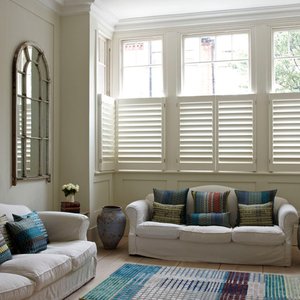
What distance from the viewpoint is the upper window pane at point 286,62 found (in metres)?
5.80

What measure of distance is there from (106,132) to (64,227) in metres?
2.02

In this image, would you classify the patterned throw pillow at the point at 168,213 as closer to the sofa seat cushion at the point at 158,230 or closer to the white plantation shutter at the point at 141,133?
the sofa seat cushion at the point at 158,230

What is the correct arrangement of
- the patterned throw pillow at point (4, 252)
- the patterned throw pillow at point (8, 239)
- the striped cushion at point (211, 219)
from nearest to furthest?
the patterned throw pillow at point (4, 252), the patterned throw pillow at point (8, 239), the striped cushion at point (211, 219)

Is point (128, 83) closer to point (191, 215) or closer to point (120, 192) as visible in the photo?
point (120, 192)

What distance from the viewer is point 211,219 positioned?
5215mm

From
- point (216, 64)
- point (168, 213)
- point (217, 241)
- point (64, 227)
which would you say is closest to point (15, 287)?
point (64, 227)

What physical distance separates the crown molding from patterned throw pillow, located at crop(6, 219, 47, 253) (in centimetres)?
352

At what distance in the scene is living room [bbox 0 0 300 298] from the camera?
559 cm

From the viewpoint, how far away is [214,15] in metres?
5.96

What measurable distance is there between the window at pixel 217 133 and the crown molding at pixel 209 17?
3.50ft

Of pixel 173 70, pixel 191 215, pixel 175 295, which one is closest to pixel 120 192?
pixel 191 215

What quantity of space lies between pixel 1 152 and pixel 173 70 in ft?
9.15

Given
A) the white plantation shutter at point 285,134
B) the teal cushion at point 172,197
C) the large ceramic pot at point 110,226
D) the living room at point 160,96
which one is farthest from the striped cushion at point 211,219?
the white plantation shutter at point 285,134

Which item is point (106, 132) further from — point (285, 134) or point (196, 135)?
point (285, 134)
